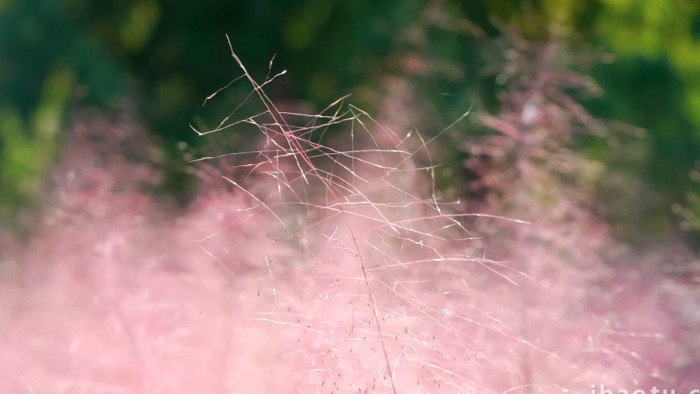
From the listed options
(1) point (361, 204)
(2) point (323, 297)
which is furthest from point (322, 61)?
(2) point (323, 297)

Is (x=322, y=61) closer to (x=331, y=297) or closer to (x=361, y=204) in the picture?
(x=361, y=204)

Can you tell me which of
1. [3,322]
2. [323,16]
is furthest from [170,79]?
[3,322]

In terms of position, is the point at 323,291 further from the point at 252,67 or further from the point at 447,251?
the point at 252,67

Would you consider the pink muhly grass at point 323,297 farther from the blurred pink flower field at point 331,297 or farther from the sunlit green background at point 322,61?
the sunlit green background at point 322,61

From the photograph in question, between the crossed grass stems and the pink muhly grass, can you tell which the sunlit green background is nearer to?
the pink muhly grass

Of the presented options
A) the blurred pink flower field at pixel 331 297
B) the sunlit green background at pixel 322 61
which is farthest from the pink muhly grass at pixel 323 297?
the sunlit green background at pixel 322 61

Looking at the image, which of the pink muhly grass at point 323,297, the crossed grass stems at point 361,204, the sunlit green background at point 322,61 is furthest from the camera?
the sunlit green background at point 322,61
